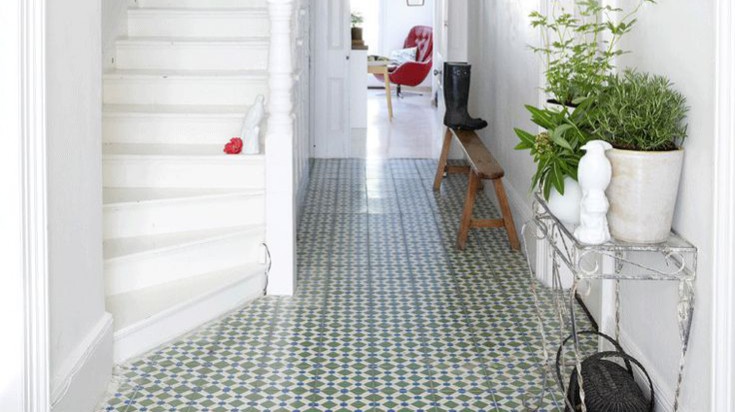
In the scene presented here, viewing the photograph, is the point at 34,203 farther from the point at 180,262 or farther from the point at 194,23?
the point at 194,23

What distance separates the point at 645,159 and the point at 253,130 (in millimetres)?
2967

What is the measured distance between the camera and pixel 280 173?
18.9ft

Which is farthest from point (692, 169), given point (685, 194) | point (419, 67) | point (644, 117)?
point (419, 67)

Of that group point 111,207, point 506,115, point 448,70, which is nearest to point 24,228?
point 111,207

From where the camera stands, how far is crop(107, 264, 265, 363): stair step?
4.74 metres

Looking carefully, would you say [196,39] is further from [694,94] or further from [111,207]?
[694,94]

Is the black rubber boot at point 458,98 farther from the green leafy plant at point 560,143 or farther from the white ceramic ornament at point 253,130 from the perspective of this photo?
the green leafy plant at point 560,143

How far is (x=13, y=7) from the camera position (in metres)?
3.11

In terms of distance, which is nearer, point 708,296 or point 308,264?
point 708,296

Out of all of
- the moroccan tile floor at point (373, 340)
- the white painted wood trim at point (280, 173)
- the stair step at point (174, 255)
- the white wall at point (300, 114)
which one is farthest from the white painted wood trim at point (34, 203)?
the white wall at point (300, 114)

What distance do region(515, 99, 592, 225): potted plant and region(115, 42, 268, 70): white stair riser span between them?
3492mm

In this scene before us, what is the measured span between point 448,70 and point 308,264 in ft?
8.57

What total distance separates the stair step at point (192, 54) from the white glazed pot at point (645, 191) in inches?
152

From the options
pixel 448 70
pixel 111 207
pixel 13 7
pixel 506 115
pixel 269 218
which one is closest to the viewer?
pixel 13 7
